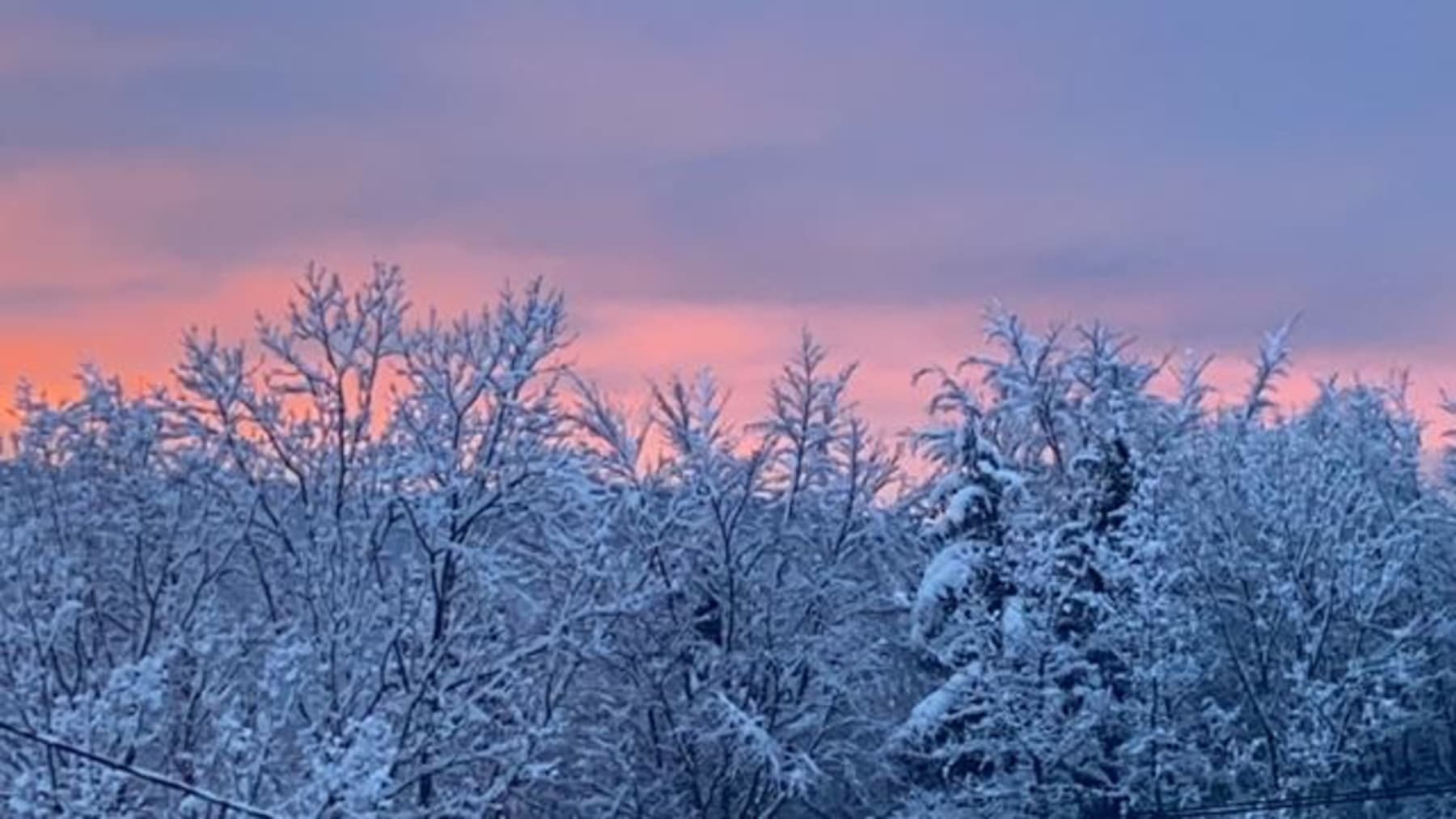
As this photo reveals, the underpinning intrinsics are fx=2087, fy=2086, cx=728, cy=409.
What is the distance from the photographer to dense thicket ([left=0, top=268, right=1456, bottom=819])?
2602 centimetres

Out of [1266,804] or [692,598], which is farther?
[692,598]

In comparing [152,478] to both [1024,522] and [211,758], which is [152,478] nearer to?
[211,758]

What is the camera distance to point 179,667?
26250 mm

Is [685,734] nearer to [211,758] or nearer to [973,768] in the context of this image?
[973,768]

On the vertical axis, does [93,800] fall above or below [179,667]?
below

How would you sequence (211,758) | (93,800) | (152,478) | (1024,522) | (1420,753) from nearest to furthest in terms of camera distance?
(93,800) → (211,758) → (152,478) → (1024,522) → (1420,753)

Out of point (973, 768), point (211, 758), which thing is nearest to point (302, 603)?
point (211, 758)

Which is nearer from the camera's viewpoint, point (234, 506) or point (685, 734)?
point (234, 506)

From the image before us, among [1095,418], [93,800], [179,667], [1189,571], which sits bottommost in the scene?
[93,800]

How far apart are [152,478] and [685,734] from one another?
9.51m

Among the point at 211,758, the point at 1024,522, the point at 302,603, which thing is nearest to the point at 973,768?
the point at 1024,522

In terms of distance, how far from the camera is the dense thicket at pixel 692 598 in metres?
26.0

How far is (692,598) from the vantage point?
33875 millimetres

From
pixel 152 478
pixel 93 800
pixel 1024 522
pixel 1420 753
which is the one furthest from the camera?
pixel 1420 753
